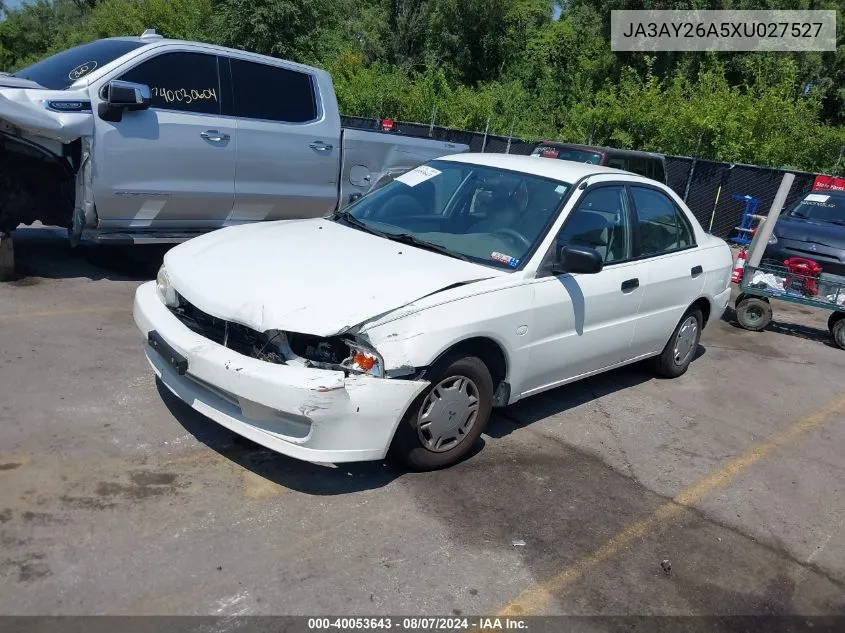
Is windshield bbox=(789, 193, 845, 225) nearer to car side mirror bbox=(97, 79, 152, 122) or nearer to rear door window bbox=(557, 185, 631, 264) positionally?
rear door window bbox=(557, 185, 631, 264)

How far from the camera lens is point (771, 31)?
25.5m

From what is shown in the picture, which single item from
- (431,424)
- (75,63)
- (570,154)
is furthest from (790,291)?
(75,63)

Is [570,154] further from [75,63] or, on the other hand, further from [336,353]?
[336,353]

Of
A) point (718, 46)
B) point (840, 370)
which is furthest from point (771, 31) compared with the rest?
point (840, 370)

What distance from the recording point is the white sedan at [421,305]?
151 inches

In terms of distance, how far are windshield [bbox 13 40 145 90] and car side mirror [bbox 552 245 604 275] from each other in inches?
184

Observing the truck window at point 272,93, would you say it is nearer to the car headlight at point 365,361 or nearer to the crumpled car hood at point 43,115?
the crumpled car hood at point 43,115

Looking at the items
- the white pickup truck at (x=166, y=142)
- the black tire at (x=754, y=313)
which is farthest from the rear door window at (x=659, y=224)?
the white pickup truck at (x=166, y=142)

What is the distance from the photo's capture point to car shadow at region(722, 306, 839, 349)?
29.2 feet

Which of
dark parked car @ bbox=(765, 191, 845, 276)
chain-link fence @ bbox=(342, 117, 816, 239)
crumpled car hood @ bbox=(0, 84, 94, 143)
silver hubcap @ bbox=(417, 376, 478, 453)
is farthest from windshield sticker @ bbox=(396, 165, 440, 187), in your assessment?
chain-link fence @ bbox=(342, 117, 816, 239)

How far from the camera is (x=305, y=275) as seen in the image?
4.18 m

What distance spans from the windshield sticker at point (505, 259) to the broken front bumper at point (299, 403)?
1.06 m

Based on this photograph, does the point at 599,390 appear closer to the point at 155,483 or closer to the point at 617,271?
the point at 617,271

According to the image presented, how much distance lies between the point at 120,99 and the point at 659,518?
5.28m
